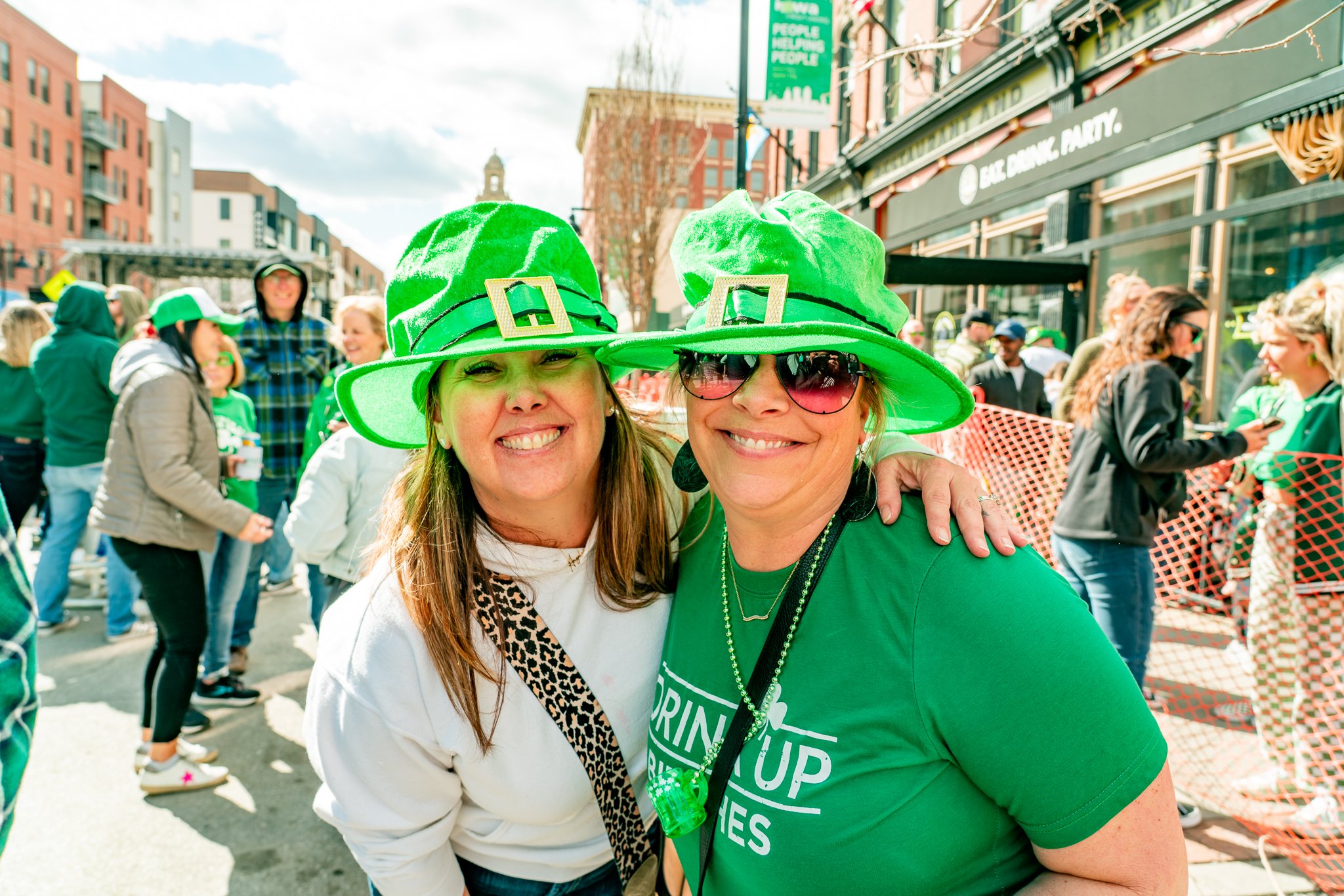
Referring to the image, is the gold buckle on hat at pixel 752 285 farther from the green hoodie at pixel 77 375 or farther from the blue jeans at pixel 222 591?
the green hoodie at pixel 77 375

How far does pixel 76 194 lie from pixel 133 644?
53.6 meters

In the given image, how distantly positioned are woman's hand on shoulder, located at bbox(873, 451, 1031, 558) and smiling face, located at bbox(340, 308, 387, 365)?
3528 mm

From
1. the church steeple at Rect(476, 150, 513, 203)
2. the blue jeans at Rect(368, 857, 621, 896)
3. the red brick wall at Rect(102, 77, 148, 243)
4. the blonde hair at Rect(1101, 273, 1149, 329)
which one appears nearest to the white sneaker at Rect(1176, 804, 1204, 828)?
the blonde hair at Rect(1101, 273, 1149, 329)

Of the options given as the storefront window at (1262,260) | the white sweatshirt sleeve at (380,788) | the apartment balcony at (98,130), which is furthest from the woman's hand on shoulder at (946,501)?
the apartment balcony at (98,130)

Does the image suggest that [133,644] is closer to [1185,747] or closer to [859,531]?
[859,531]

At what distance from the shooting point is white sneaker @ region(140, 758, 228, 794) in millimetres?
3451

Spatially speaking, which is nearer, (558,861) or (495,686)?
(495,686)

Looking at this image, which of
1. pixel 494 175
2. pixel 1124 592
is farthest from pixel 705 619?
pixel 494 175

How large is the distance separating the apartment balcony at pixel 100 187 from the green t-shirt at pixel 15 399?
53.5 metres

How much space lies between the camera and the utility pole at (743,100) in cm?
843

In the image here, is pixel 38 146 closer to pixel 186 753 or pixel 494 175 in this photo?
pixel 494 175

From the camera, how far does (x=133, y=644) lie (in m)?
5.17

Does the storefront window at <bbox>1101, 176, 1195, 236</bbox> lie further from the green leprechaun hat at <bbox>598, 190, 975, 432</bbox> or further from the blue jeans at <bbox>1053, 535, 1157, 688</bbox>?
the green leprechaun hat at <bbox>598, 190, 975, 432</bbox>

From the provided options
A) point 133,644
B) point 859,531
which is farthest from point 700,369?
point 133,644
